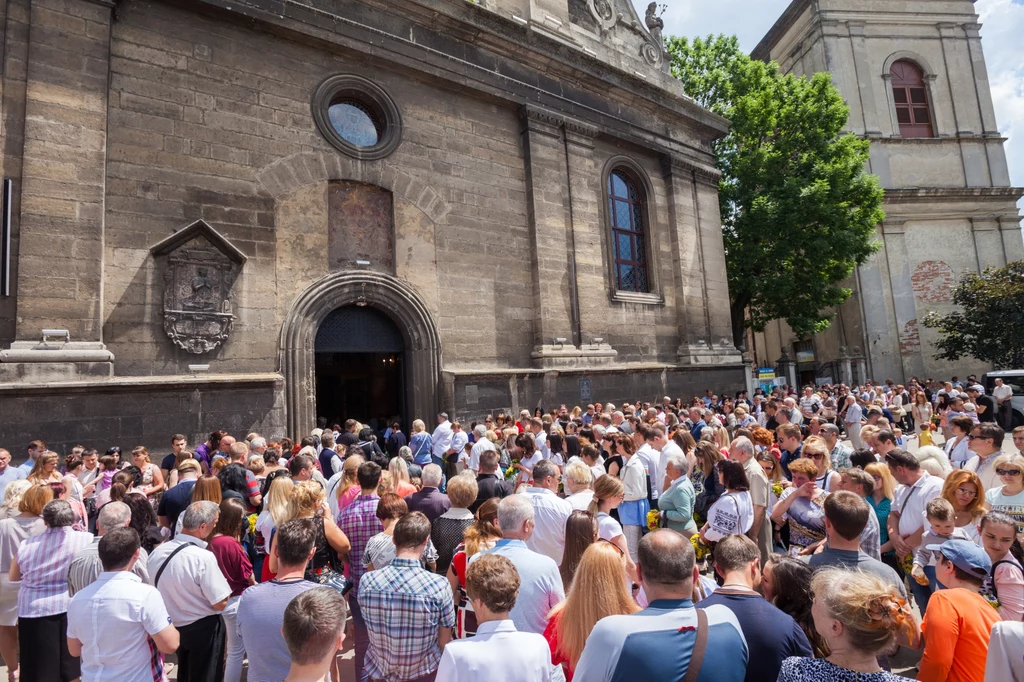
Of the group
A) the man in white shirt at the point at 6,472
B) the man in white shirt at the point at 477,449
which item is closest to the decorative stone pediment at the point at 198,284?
the man in white shirt at the point at 6,472

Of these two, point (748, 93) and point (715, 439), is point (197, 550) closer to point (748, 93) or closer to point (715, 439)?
point (715, 439)

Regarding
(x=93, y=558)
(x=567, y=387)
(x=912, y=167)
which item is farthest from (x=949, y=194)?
(x=93, y=558)

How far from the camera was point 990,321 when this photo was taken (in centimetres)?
2452

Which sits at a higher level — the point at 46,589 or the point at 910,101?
the point at 910,101

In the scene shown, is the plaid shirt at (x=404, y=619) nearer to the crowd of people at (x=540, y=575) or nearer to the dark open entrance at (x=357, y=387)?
the crowd of people at (x=540, y=575)

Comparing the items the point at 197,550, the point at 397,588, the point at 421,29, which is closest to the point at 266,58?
the point at 421,29

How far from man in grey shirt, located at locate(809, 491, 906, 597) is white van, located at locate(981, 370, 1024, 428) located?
620 inches

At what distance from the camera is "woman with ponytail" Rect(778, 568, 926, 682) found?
6.45ft

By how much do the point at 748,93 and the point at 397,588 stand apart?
24.6 metres

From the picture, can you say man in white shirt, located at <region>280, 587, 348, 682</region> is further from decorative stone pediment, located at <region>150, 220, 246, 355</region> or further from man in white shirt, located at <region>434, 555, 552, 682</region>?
decorative stone pediment, located at <region>150, 220, 246, 355</region>

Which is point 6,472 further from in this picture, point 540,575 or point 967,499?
point 967,499

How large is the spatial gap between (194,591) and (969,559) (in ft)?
14.2

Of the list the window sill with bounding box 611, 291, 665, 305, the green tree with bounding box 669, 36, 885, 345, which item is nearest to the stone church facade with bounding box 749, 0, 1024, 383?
the green tree with bounding box 669, 36, 885, 345

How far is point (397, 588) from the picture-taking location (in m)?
3.09
